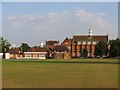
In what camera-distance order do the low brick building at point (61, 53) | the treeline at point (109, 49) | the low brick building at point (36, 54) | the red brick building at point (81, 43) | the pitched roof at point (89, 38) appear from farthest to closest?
the pitched roof at point (89, 38) → the red brick building at point (81, 43) → the low brick building at point (36, 54) → the low brick building at point (61, 53) → the treeline at point (109, 49)

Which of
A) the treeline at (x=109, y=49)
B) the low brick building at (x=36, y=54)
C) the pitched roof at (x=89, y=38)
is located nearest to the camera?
the treeline at (x=109, y=49)

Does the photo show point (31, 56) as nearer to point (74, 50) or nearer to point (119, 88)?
point (74, 50)

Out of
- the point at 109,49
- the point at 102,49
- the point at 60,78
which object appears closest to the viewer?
the point at 60,78

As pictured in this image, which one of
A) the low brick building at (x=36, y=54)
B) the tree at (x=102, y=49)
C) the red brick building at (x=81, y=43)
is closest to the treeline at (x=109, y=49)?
the tree at (x=102, y=49)

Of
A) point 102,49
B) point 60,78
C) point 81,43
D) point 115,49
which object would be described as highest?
point 81,43

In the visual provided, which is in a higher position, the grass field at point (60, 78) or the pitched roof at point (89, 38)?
the pitched roof at point (89, 38)

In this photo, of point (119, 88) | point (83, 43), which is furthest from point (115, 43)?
point (119, 88)

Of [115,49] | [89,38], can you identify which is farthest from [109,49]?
[89,38]

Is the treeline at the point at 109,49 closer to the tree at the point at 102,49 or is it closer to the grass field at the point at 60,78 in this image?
the tree at the point at 102,49

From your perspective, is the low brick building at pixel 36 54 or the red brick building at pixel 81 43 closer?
the low brick building at pixel 36 54

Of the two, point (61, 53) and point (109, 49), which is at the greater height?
point (109, 49)

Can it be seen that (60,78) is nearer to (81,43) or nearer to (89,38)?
(81,43)

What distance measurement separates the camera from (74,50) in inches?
6373

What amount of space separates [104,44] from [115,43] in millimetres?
7384
